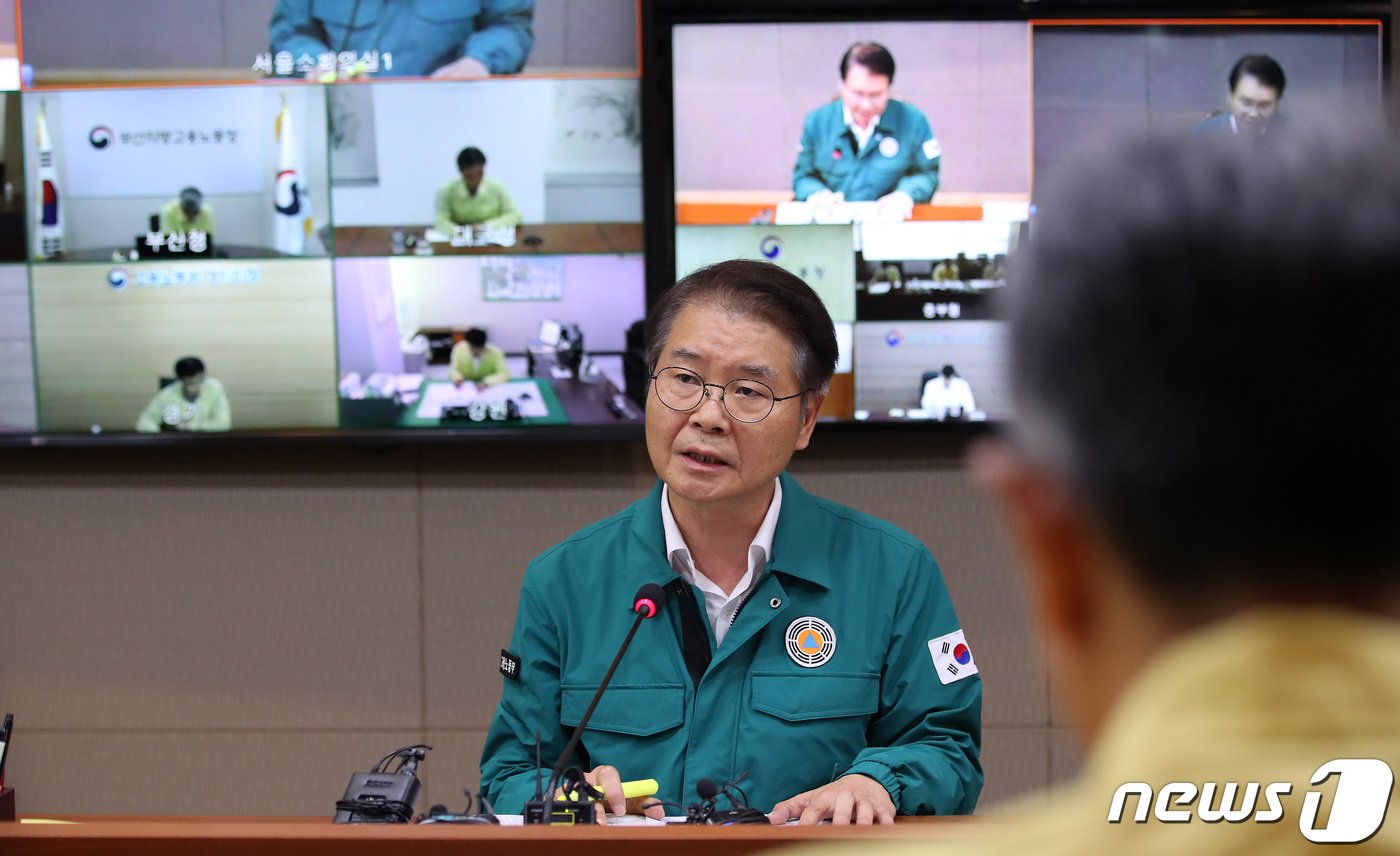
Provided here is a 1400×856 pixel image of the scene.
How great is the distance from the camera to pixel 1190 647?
1.47 feet

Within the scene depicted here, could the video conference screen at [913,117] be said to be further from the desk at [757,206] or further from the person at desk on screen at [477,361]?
the person at desk on screen at [477,361]

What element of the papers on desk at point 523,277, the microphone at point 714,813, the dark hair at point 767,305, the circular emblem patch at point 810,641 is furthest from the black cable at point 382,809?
the papers on desk at point 523,277

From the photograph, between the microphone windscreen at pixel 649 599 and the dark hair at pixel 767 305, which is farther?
the dark hair at pixel 767 305

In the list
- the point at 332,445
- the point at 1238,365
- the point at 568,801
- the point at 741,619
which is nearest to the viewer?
the point at 1238,365

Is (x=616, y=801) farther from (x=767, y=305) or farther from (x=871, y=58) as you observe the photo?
(x=871, y=58)

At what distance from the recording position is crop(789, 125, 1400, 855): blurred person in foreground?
43 centimetres

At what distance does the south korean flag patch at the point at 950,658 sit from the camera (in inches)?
75.1

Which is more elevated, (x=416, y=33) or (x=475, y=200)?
(x=416, y=33)

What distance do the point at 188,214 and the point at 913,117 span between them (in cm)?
166

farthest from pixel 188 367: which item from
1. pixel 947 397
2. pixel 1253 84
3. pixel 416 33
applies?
pixel 1253 84

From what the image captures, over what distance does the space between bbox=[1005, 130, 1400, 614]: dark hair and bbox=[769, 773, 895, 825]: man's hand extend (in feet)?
4.07

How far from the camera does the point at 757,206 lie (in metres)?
2.91

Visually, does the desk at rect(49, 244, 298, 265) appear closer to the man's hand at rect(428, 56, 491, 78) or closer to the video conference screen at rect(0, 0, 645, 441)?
the video conference screen at rect(0, 0, 645, 441)

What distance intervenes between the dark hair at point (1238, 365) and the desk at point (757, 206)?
8.10 ft
